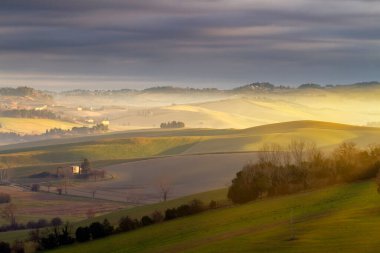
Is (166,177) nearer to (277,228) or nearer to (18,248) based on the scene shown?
(18,248)

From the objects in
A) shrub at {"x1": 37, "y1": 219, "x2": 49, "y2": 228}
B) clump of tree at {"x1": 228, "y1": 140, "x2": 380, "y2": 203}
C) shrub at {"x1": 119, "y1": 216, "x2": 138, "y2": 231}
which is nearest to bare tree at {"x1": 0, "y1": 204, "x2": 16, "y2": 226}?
shrub at {"x1": 37, "y1": 219, "x2": 49, "y2": 228}

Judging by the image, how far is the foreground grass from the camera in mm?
45094

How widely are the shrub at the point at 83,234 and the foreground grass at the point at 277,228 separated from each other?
84.3 inches

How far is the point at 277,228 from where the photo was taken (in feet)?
175

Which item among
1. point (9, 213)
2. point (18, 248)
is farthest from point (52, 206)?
point (18, 248)

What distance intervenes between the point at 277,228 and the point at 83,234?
23523 mm

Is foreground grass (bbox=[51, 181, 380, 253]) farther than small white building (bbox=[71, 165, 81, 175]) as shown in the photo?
No

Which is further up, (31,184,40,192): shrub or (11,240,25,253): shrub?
(31,184,40,192): shrub

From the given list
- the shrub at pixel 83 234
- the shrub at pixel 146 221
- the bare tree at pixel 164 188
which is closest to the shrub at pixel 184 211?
the shrub at pixel 146 221

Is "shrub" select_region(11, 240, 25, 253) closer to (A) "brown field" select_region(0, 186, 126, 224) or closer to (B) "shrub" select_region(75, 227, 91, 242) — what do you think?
(B) "shrub" select_region(75, 227, 91, 242)

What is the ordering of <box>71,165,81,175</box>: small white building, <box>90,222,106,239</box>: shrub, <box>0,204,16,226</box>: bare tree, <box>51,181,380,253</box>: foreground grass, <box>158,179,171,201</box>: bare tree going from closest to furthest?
<box>51,181,380,253</box>: foreground grass, <box>90,222,106,239</box>: shrub, <box>0,204,16,226</box>: bare tree, <box>158,179,171,201</box>: bare tree, <box>71,165,81,175</box>: small white building

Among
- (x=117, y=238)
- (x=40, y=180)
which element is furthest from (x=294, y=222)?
(x=40, y=180)

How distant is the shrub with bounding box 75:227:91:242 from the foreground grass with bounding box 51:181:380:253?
2.14m

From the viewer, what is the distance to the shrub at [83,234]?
7081 centimetres
